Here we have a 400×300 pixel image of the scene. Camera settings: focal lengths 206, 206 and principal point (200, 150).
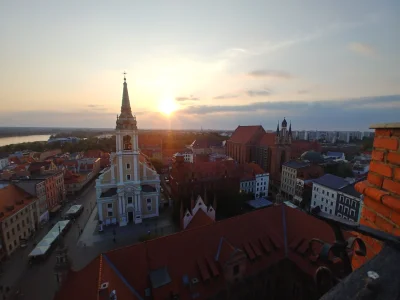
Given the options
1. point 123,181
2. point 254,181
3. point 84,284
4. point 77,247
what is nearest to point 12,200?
point 77,247

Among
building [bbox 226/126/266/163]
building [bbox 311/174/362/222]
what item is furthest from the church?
building [bbox 226/126/266/163]

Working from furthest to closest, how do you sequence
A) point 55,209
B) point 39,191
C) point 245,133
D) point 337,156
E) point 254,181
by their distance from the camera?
point 337,156, point 245,133, point 254,181, point 55,209, point 39,191

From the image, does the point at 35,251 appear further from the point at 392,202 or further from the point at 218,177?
the point at 392,202

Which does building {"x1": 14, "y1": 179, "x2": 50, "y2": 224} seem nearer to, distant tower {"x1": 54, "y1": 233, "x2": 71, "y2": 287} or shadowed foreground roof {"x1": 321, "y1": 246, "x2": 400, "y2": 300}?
distant tower {"x1": 54, "y1": 233, "x2": 71, "y2": 287}

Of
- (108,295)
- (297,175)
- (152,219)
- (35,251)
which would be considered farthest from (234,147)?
(108,295)

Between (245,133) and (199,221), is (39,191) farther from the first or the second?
(245,133)
